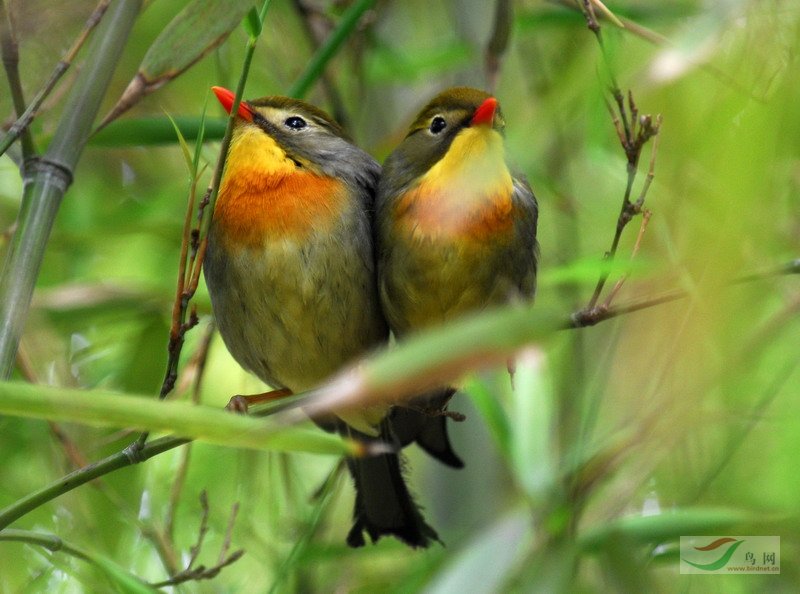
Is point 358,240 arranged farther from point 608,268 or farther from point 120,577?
Result: point 120,577

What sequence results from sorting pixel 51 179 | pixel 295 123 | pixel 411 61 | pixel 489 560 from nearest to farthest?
pixel 489 560 → pixel 51 179 → pixel 295 123 → pixel 411 61

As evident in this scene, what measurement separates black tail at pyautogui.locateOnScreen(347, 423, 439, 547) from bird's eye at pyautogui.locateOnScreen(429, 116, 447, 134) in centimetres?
89

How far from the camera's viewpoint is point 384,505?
9.46ft

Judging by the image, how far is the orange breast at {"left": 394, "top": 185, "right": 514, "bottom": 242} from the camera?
2377 mm

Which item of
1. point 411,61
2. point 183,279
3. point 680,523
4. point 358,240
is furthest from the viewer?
point 411,61

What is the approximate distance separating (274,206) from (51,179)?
0.71m

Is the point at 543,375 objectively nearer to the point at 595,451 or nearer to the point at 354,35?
the point at 595,451

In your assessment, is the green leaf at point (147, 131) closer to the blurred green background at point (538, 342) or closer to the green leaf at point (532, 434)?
the blurred green background at point (538, 342)

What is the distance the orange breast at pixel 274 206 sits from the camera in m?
2.54

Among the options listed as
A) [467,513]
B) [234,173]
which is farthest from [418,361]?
[467,513]

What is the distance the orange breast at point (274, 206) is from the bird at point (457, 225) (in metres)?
0.17

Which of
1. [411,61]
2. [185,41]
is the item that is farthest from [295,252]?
[411,61]

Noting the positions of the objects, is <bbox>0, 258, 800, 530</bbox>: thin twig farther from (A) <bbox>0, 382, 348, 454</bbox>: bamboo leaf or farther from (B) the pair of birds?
(B) the pair of birds

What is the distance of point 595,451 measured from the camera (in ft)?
6.00
